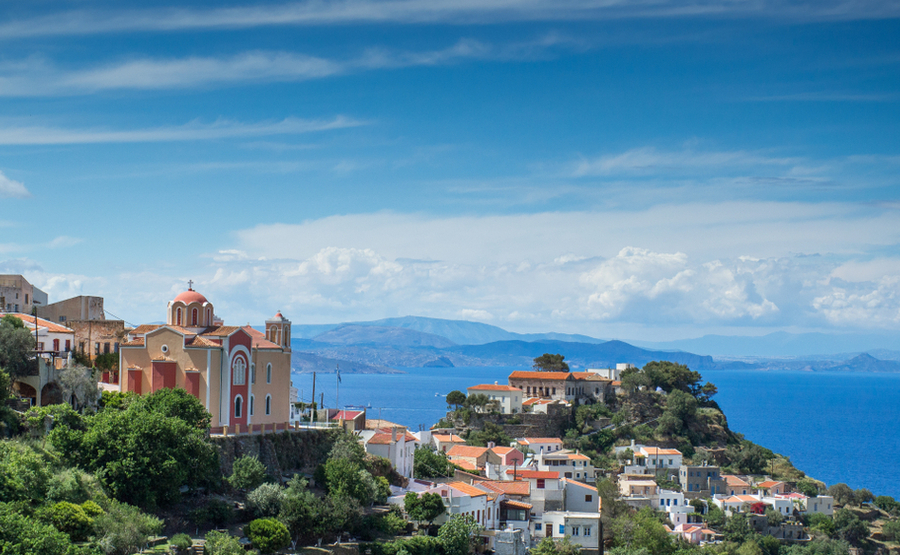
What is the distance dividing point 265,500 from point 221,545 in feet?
20.6

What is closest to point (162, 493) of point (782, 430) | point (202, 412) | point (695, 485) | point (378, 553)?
point (202, 412)

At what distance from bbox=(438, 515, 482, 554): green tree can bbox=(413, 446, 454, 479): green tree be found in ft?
34.7

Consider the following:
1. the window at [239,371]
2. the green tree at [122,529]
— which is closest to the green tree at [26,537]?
the green tree at [122,529]

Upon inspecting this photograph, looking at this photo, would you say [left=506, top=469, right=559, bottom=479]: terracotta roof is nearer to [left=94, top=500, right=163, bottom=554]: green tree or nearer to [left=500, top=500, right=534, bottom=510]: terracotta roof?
[left=500, top=500, right=534, bottom=510]: terracotta roof

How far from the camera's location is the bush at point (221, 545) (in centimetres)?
3322

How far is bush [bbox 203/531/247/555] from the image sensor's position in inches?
1308

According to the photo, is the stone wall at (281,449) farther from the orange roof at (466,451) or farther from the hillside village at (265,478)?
the orange roof at (466,451)

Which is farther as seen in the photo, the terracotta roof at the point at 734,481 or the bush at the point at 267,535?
the terracotta roof at the point at 734,481

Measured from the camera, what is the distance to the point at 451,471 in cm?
5738

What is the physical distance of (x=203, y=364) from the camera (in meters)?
43.1

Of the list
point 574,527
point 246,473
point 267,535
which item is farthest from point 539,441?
point 267,535

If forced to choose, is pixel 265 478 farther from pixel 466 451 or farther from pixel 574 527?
pixel 466 451

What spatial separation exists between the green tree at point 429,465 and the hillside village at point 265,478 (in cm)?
10

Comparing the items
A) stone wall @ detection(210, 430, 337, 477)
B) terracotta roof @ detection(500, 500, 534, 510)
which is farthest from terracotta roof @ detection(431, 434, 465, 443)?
stone wall @ detection(210, 430, 337, 477)
